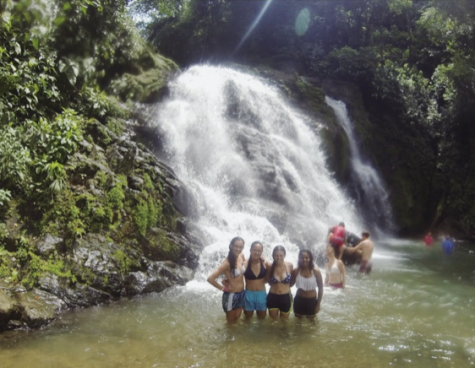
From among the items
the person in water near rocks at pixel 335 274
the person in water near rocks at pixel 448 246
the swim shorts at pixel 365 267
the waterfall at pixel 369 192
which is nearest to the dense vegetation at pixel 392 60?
the waterfall at pixel 369 192

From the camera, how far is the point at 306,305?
6184 millimetres

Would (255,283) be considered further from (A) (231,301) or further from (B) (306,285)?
(B) (306,285)

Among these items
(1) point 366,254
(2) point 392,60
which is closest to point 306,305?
(1) point 366,254

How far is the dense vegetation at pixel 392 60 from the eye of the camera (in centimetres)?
2003

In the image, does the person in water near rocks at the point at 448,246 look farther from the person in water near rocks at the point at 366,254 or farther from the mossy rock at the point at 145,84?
the mossy rock at the point at 145,84

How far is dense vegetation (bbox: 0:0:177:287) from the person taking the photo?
6766 mm

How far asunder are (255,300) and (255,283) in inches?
10.2

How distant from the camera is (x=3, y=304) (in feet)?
17.7

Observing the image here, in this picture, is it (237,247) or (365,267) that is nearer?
(237,247)

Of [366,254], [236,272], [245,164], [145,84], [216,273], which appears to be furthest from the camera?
[145,84]

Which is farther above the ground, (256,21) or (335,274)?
(256,21)

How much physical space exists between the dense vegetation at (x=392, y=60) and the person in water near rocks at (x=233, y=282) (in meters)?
9.36

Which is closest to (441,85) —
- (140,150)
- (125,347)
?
(140,150)

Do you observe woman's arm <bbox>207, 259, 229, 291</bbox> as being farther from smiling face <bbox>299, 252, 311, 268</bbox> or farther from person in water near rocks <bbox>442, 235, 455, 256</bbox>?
person in water near rocks <bbox>442, 235, 455, 256</bbox>
